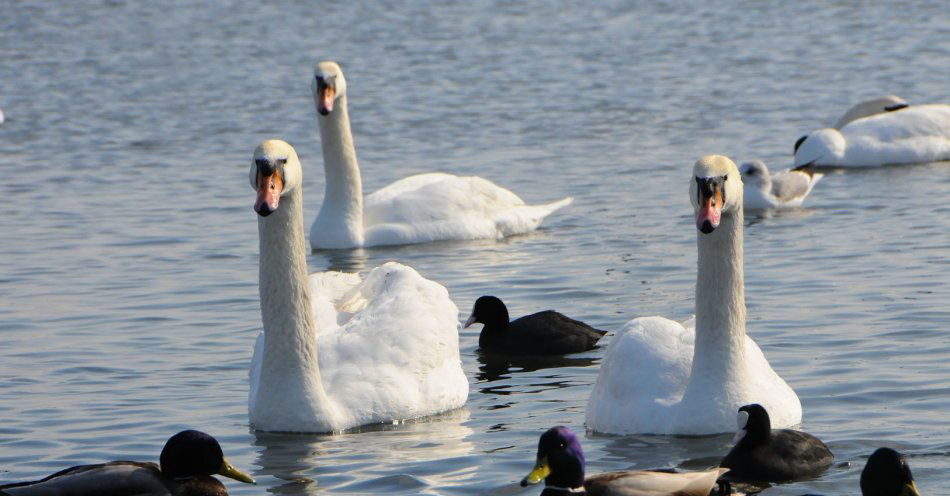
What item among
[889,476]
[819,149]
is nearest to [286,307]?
[889,476]

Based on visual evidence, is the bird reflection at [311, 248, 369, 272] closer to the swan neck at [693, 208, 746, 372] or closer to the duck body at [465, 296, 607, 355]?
the duck body at [465, 296, 607, 355]

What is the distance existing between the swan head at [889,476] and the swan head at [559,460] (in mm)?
1089

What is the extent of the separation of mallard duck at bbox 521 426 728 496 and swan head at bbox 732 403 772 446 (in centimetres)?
98

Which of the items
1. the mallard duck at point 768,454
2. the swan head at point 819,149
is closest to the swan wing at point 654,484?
the mallard duck at point 768,454

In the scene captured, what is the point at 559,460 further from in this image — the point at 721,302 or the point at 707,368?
the point at 721,302

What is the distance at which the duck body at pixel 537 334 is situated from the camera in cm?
1144

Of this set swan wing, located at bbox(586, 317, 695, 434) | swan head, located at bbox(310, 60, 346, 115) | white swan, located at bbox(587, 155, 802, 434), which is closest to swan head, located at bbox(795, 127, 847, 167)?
swan head, located at bbox(310, 60, 346, 115)

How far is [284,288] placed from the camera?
9734 millimetres

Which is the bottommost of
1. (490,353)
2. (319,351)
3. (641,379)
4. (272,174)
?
(490,353)

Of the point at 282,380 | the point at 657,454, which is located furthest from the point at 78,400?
the point at 657,454

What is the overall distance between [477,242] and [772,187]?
9.44ft

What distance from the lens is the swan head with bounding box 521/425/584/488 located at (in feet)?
23.0

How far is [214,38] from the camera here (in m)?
33.9

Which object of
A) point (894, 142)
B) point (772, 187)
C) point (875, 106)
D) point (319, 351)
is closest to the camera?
point (319, 351)
